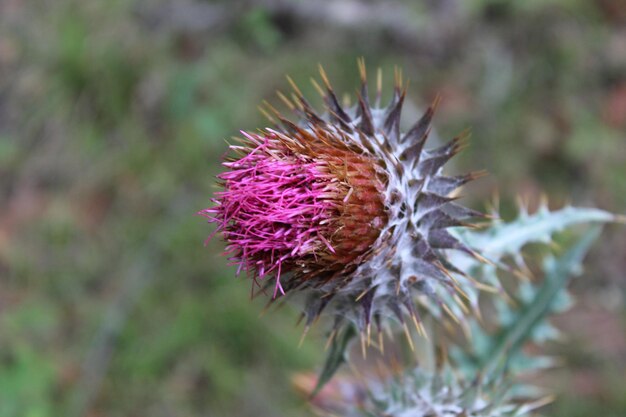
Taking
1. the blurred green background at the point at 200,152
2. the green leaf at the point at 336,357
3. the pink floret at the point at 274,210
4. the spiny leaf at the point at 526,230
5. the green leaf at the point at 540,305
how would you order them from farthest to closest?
the blurred green background at the point at 200,152 → the green leaf at the point at 540,305 → the spiny leaf at the point at 526,230 → the green leaf at the point at 336,357 → the pink floret at the point at 274,210

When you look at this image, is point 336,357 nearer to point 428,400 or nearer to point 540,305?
point 428,400

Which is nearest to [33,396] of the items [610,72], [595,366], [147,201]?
[147,201]

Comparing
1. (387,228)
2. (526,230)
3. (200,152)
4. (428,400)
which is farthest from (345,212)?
(200,152)

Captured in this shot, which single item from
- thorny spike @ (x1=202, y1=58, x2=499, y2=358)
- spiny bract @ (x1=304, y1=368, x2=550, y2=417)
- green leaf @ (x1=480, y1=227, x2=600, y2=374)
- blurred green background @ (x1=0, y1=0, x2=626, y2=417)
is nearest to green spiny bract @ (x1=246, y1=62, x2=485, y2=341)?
thorny spike @ (x1=202, y1=58, x2=499, y2=358)

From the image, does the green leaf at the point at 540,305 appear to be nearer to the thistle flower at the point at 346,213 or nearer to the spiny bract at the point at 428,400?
the spiny bract at the point at 428,400

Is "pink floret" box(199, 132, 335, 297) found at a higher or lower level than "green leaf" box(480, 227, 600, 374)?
lower

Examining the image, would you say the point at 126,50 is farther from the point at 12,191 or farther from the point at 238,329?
the point at 238,329

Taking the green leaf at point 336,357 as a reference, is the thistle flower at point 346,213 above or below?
above

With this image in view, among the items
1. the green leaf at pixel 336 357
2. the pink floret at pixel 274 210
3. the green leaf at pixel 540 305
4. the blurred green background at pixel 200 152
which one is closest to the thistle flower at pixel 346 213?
the pink floret at pixel 274 210

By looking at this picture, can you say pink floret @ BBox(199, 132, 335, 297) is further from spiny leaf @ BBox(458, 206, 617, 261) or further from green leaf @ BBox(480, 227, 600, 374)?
green leaf @ BBox(480, 227, 600, 374)
